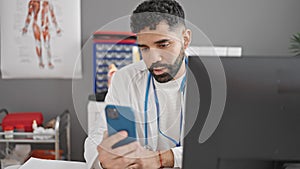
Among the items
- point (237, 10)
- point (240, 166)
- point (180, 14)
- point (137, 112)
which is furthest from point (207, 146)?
point (237, 10)

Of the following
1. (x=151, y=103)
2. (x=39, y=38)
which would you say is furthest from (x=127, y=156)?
(x=39, y=38)

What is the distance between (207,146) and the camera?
66 cm

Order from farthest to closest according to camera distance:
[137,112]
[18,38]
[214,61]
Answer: [18,38]
[137,112]
[214,61]

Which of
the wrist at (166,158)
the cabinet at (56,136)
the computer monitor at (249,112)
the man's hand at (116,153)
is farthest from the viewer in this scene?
the cabinet at (56,136)

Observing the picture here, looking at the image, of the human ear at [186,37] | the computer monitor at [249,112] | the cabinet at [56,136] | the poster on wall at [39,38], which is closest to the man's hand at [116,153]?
the computer monitor at [249,112]

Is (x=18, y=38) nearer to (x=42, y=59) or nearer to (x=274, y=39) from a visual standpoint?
(x=42, y=59)

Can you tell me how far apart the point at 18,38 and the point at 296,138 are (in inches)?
87.3

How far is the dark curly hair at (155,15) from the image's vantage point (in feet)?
2.46

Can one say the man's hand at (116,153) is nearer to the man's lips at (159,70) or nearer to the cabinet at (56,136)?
the man's lips at (159,70)

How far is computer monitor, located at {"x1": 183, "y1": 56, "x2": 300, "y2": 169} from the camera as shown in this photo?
63 cm

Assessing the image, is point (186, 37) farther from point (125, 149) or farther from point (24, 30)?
point (24, 30)

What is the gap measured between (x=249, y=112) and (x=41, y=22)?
2.10 metres

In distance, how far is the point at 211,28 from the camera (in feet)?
8.29

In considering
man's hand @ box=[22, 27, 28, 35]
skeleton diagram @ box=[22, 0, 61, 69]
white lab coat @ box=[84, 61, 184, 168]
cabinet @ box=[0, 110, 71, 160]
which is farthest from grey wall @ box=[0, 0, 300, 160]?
white lab coat @ box=[84, 61, 184, 168]
